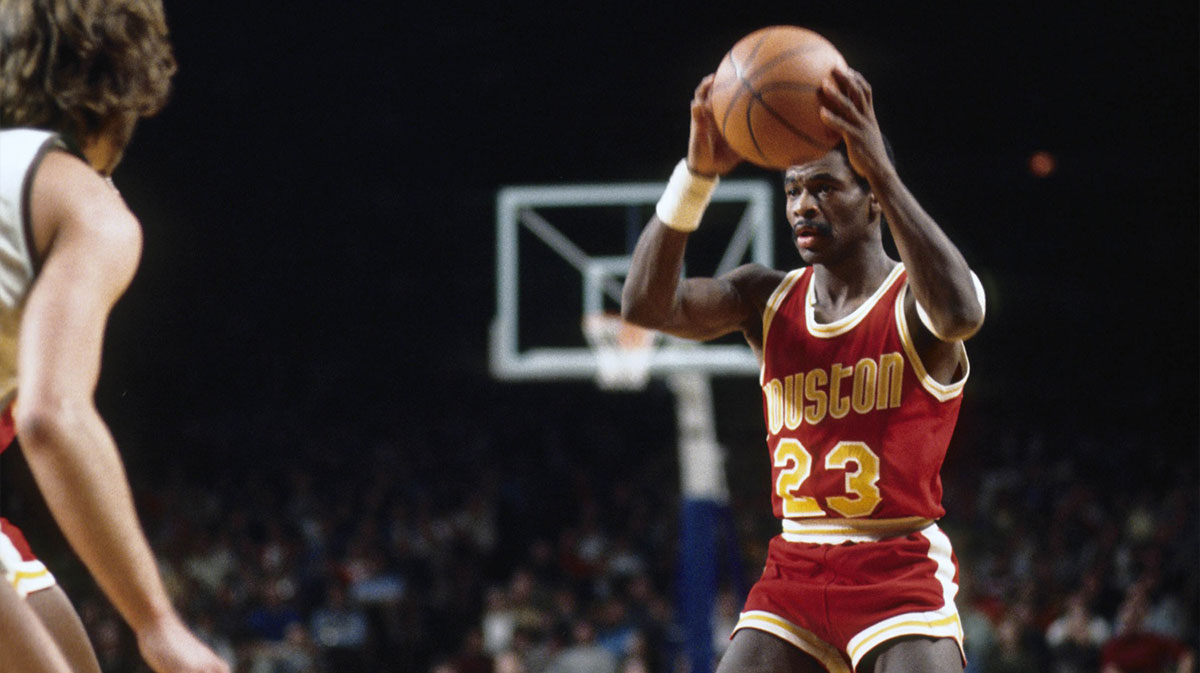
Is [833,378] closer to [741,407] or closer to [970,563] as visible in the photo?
[970,563]

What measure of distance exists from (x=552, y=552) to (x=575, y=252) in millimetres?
3217

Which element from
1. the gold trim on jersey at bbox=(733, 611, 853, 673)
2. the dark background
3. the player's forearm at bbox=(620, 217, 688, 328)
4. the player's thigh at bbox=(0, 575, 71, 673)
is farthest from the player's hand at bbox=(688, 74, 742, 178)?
the dark background

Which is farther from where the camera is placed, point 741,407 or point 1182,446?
point 741,407

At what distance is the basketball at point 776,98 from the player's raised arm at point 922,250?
0.46 feet

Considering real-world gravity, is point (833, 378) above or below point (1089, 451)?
above

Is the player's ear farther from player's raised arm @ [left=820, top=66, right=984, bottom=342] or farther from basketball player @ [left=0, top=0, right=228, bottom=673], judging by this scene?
basketball player @ [left=0, top=0, right=228, bottom=673]

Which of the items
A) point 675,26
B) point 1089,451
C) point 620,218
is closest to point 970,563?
point 1089,451

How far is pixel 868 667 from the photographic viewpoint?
327 centimetres

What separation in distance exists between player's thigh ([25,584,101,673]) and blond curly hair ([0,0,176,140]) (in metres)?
1.14

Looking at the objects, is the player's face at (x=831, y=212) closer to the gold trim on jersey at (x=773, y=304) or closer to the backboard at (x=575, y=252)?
the gold trim on jersey at (x=773, y=304)

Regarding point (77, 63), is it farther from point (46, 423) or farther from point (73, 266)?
point (46, 423)

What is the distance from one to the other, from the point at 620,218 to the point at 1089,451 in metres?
6.14

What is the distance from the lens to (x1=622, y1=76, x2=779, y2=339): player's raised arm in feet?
12.1

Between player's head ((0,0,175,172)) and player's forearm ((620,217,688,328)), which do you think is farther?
player's forearm ((620,217,688,328))
